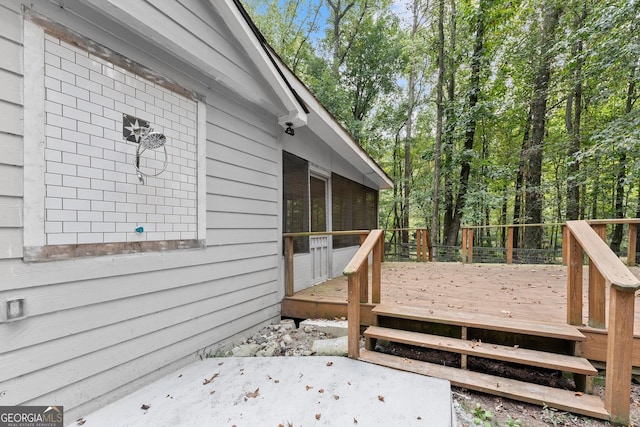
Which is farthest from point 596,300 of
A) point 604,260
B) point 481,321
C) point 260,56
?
point 260,56

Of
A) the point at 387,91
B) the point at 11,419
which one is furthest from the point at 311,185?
the point at 387,91

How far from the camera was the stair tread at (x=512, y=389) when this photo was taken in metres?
1.86

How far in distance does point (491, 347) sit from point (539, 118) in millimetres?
8703

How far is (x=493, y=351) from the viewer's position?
7.54 feet

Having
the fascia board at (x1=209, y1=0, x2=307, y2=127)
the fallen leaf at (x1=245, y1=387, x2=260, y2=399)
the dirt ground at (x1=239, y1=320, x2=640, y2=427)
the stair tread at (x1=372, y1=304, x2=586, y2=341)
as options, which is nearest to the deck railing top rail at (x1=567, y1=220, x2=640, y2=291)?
the stair tread at (x1=372, y1=304, x2=586, y2=341)

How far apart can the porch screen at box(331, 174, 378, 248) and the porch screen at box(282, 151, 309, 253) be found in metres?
1.09

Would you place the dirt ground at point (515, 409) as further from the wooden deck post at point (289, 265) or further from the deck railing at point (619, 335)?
the wooden deck post at point (289, 265)

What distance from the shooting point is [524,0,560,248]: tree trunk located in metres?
7.44

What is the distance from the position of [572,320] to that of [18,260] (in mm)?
4185

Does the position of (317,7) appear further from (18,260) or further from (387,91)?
(18,260)

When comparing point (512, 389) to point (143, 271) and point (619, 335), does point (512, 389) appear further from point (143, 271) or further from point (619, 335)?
point (143, 271)

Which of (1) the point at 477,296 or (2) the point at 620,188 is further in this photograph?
(2) the point at 620,188

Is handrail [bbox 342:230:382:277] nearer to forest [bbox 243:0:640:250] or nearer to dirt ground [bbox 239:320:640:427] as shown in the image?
dirt ground [bbox 239:320:640:427]

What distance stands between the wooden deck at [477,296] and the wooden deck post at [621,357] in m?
0.53
